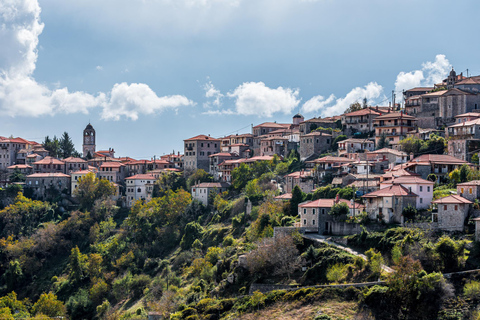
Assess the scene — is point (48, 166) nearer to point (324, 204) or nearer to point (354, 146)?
point (354, 146)

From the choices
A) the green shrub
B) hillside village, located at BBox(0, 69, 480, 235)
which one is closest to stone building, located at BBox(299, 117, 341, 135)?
hillside village, located at BBox(0, 69, 480, 235)

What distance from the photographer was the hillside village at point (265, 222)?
5219 cm

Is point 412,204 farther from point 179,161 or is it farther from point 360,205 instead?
point 179,161

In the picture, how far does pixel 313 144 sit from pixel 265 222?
2673cm

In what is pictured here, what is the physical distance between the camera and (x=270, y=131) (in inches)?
4564

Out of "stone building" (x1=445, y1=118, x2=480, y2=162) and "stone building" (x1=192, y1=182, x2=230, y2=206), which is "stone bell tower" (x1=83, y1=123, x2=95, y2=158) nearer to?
"stone building" (x1=192, y1=182, x2=230, y2=206)

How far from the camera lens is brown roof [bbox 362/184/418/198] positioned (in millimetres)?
59750

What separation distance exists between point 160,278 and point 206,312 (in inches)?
842

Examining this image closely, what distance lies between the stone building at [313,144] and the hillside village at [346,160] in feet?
0.51

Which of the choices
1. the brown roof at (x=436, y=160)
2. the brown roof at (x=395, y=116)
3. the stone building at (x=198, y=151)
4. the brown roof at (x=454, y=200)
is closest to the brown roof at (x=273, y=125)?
the stone building at (x=198, y=151)

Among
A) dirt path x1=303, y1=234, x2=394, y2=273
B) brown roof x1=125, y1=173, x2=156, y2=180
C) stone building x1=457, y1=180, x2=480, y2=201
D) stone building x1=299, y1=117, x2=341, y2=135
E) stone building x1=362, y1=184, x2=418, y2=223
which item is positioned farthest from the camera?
brown roof x1=125, y1=173, x2=156, y2=180

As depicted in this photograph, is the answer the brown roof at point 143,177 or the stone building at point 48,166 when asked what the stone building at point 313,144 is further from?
the stone building at point 48,166

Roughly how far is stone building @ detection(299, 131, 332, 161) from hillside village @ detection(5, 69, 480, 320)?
0.20 metres

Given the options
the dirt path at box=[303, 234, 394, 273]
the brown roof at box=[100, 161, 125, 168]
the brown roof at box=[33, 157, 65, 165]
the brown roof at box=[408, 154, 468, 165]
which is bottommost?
the dirt path at box=[303, 234, 394, 273]
